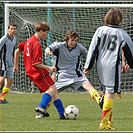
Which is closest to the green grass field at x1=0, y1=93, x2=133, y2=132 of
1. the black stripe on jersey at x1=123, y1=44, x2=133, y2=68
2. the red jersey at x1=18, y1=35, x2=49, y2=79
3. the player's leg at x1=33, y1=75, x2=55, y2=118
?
the player's leg at x1=33, y1=75, x2=55, y2=118

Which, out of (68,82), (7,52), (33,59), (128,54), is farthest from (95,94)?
(7,52)

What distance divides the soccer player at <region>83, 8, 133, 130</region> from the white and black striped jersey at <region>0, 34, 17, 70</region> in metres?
5.65

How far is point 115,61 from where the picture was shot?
716 cm

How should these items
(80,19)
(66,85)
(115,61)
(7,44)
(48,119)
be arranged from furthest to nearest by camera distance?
(80,19), (7,44), (66,85), (48,119), (115,61)

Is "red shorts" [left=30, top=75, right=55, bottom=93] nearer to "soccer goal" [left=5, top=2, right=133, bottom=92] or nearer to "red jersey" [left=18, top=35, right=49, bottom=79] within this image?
"red jersey" [left=18, top=35, right=49, bottom=79]

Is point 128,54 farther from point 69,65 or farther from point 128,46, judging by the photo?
point 69,65

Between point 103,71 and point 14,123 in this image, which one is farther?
point 14,123

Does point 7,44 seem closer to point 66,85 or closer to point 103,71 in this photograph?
point 66,85

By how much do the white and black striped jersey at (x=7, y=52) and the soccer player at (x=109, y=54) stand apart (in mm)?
5653

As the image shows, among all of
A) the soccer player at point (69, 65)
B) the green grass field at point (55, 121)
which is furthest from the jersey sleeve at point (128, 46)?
the soccer player at point (69, 65)

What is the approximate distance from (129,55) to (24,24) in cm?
895

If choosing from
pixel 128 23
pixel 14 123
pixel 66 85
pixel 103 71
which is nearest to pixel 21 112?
pixel 66 85

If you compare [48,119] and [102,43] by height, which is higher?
[102,43]

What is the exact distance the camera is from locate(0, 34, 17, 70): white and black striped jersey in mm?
12688
